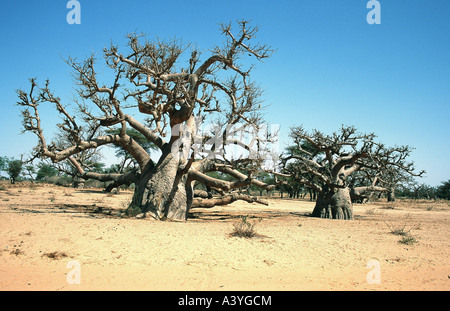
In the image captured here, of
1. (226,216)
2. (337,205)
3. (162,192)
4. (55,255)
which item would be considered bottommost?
(226,216)

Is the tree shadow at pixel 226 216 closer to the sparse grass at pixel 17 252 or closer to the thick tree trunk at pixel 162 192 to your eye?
the thick tree trunk at pixel 162 192

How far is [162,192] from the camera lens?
803 centimetres

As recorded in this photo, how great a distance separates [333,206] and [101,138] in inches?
307

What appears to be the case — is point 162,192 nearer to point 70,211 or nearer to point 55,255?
point 70,211

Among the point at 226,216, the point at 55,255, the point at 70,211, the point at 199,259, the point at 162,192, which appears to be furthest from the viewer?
the point at 226,216

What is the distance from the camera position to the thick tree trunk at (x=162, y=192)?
795cm

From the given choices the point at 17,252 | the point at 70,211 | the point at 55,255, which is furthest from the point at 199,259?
the point at 70,211

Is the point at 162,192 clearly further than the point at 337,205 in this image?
No

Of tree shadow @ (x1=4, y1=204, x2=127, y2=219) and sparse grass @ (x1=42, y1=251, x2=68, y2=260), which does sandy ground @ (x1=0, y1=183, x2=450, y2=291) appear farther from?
tree shadow @ (x1=4, y1=204, x2=127, y2=219)

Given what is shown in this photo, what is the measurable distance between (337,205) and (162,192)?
20.0 feet

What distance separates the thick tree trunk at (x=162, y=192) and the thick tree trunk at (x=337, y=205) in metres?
5.11

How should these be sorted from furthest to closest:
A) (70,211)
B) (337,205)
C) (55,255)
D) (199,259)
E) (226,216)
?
1. (226,216)
2. (337,205)
3. (70,211)
4. (199,259)
5. (55,255)

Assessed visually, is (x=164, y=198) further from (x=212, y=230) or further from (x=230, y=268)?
(x=230, y=268)

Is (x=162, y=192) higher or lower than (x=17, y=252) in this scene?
higher
